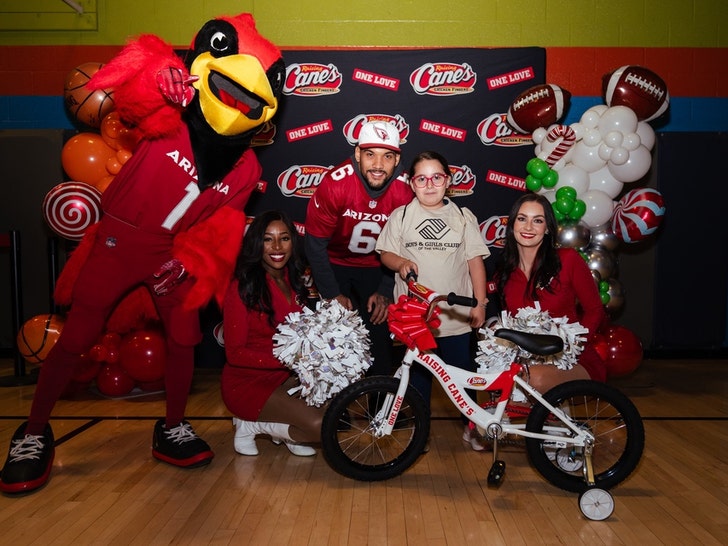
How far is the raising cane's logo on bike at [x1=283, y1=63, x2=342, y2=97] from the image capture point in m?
4.79

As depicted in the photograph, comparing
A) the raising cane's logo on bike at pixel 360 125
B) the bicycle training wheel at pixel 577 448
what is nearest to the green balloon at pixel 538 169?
the raising cane's logo on bike at pixel 360 125

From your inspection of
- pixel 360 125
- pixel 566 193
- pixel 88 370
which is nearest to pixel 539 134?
pixel 566 193

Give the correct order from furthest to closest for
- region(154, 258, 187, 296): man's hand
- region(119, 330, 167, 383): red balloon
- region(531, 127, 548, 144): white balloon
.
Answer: region(531, 127, 548, 144): white balloon → region(119, 330, 167, 383): red balloon → region(154, 258, 187, 296): man's hand

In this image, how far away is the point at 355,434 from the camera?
3.15m

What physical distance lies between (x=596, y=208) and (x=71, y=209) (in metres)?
3.08

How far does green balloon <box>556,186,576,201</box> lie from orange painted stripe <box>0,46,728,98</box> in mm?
1345

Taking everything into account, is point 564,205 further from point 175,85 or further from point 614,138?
point 175,85

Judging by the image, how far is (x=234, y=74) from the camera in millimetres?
2486

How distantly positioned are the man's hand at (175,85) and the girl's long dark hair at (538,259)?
1.44m

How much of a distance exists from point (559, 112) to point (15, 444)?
11.4ft

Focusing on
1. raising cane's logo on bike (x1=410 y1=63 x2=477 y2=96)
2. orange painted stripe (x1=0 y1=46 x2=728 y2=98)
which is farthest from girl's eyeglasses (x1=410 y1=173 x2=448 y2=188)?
orange painted stripe (x1=0 y1=46 x2=728 y2=98)

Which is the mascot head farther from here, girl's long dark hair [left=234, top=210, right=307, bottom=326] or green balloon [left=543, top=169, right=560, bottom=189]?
green balloon [left=543, top=169, right=560, bottom=189]

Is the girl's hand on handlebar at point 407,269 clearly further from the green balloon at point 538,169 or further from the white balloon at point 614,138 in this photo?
the white balloon at point 614,138

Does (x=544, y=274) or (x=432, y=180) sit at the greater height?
(x=432, y=180)
